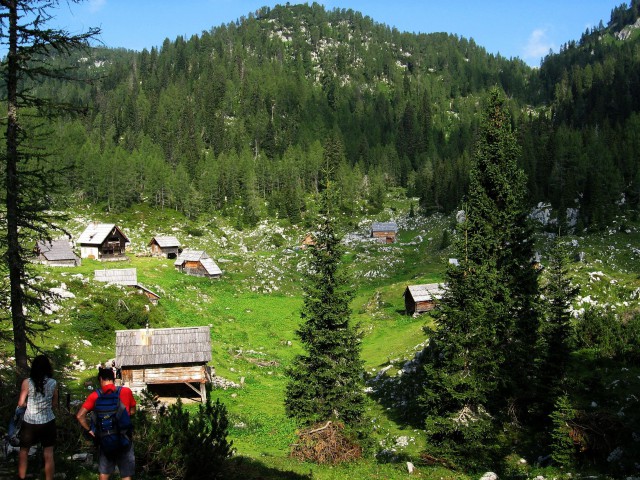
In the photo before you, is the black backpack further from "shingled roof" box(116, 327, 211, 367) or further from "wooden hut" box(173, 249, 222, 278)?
"wooden hut" box(173, 249, 222, 278)

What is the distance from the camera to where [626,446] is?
15070 millimetres

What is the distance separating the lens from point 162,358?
1150 inches

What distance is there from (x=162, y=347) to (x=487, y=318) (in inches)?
786

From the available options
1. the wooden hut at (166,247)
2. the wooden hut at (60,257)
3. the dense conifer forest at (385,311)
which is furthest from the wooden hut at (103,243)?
the wooden hut at (166,247)

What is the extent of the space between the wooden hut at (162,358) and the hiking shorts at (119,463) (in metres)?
20.9

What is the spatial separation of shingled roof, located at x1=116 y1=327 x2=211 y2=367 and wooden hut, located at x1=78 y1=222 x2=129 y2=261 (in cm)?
4853

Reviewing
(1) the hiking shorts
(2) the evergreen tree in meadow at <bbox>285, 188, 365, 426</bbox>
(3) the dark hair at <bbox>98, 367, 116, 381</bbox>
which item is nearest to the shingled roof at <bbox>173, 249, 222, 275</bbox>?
(2) the evergreen tree in meadow at <bbox>285, 188, 365, 426</bbox>

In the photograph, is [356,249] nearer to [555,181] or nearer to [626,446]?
[555,181]

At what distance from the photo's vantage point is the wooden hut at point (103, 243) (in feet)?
240

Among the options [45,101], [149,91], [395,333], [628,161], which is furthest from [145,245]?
[149,91]

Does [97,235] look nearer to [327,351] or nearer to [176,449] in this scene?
[327,351]

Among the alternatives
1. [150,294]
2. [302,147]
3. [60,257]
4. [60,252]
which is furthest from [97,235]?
[302,147]

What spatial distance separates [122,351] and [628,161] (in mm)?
92746

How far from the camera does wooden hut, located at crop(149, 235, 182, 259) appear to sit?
84812 mm
